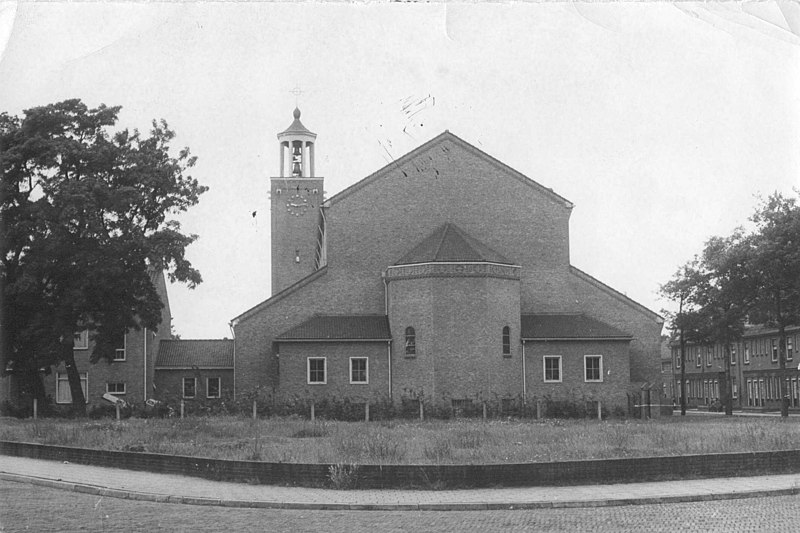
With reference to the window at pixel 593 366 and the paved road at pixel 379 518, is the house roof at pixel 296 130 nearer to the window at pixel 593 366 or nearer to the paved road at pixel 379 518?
the window at pixel 593 366

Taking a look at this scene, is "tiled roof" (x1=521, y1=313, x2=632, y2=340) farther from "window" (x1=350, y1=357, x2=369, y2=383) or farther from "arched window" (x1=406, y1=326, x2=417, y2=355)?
"window" (x1=350, y1=357, x2=369, y2=383)

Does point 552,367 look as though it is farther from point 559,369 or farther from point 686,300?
point 686,300

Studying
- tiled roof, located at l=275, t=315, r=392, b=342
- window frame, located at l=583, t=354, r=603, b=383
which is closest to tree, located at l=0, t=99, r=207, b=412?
tiled roof, located at l=275, t=315, r=392, b=342

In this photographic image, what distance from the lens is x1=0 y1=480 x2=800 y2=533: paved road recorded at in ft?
48.5

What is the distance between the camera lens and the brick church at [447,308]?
47.5 m

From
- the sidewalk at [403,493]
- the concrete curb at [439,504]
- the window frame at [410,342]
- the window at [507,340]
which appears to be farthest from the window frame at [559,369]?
the concrete curb at [439,504]

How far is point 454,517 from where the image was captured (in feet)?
53.7

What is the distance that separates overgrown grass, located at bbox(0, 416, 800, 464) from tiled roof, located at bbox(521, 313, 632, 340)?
15.5 meters

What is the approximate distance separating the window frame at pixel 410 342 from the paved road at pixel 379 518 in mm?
30655

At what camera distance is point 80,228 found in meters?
43.3

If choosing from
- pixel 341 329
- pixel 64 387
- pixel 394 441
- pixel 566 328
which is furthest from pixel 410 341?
pixel 394 441

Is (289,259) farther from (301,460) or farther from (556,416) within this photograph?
(301,460)

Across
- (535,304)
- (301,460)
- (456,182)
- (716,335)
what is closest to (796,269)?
(716,335)

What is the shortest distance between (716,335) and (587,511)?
4076cm
